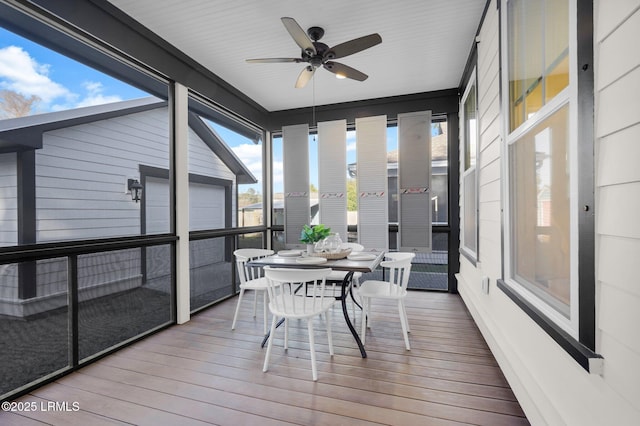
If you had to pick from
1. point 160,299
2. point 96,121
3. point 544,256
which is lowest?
point 160,299

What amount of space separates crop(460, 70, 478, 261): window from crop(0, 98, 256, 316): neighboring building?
334cm

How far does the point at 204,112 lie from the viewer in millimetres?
4168

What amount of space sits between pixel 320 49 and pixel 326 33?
18.3 inches

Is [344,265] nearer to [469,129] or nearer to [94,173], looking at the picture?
[94,173]

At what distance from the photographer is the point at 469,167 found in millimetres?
3891

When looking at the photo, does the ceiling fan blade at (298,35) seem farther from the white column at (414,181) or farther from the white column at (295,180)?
the white column at (295,180)

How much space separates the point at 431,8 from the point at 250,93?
275 cm

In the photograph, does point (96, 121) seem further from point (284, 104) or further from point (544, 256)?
point (544, 256)

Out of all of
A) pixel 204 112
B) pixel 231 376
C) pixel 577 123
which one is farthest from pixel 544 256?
pixel 204 112

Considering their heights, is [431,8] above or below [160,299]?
above

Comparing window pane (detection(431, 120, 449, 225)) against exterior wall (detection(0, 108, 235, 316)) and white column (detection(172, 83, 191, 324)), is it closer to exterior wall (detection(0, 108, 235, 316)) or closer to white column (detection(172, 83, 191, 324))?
white column (detection(172, 83, 191, 324))

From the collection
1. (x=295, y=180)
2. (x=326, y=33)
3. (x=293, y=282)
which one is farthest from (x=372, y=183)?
(x=293, y=282)

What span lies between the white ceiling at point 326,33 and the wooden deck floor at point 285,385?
117 inches

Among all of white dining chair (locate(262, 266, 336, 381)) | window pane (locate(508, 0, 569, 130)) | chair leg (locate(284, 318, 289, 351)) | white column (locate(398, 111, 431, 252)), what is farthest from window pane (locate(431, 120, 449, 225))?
chair leg (locate(284, 318, 289, 351))
